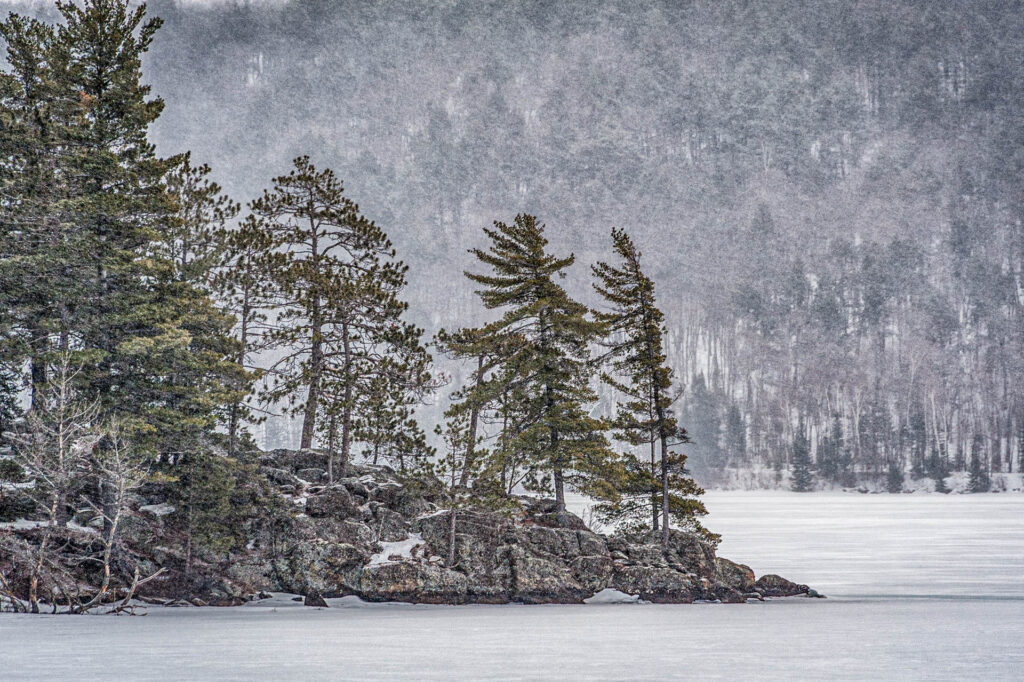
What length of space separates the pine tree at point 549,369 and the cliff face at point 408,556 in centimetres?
285

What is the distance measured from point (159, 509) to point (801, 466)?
152 metres

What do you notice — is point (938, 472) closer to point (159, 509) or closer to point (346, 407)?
point (346, 407)

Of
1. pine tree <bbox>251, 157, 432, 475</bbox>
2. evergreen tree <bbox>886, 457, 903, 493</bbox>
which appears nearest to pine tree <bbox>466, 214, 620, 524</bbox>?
pine tree <bbox>251, 157, 432, 475</bbox>

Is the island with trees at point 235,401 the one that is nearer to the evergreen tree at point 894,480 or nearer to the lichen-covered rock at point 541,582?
the lichen-covered rock at point 541,582

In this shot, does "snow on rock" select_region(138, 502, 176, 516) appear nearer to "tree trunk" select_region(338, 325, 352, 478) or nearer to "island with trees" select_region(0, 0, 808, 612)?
"island with trees" select_region(0, 0, 808, 612)

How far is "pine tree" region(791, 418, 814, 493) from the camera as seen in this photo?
163 metres

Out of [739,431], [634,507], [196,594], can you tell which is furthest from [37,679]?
[739,431]

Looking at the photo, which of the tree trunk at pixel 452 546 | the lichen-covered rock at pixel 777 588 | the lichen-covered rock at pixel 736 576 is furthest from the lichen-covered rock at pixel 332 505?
the lichen-covered rock at pixel 777 588

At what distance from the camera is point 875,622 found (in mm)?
24234

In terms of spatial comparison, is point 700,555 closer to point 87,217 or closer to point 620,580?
point 620,580

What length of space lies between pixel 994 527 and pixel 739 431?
113 m

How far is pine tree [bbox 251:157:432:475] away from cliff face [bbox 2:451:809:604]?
151 inches

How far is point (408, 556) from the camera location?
32.4m

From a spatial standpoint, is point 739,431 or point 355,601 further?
point 739,431
